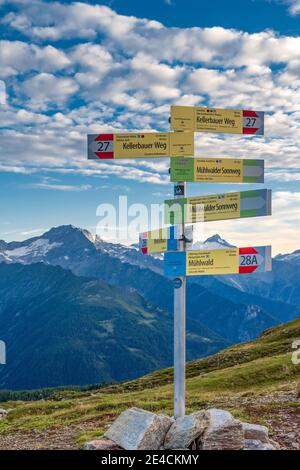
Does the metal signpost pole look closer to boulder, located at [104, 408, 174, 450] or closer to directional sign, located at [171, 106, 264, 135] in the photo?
boulder, located at [104, 408, 174, 450]

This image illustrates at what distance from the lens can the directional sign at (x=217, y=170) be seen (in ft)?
56.7

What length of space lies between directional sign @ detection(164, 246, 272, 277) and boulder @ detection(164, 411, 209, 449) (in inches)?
178

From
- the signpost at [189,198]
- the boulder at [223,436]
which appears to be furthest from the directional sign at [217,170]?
the boulder at [223,436]

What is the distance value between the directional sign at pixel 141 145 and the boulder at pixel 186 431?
8704 mm

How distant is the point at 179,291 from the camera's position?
56.0 feet

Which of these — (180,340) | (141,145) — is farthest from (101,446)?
(141,145)

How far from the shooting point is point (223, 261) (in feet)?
53.8

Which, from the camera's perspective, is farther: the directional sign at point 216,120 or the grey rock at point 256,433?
the directional sign at point 216,120

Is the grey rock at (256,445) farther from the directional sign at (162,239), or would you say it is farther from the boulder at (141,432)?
the directional sign at (162,239)

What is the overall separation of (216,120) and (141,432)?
35.4 feet

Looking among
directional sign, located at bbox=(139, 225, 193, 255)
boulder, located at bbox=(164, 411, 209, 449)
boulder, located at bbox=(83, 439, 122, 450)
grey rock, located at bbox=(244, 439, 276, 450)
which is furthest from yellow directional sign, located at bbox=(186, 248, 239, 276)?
boulder, located at bbox=(83, 439, 122, 450)

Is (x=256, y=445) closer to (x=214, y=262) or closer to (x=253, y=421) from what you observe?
(x=253, y=421)
